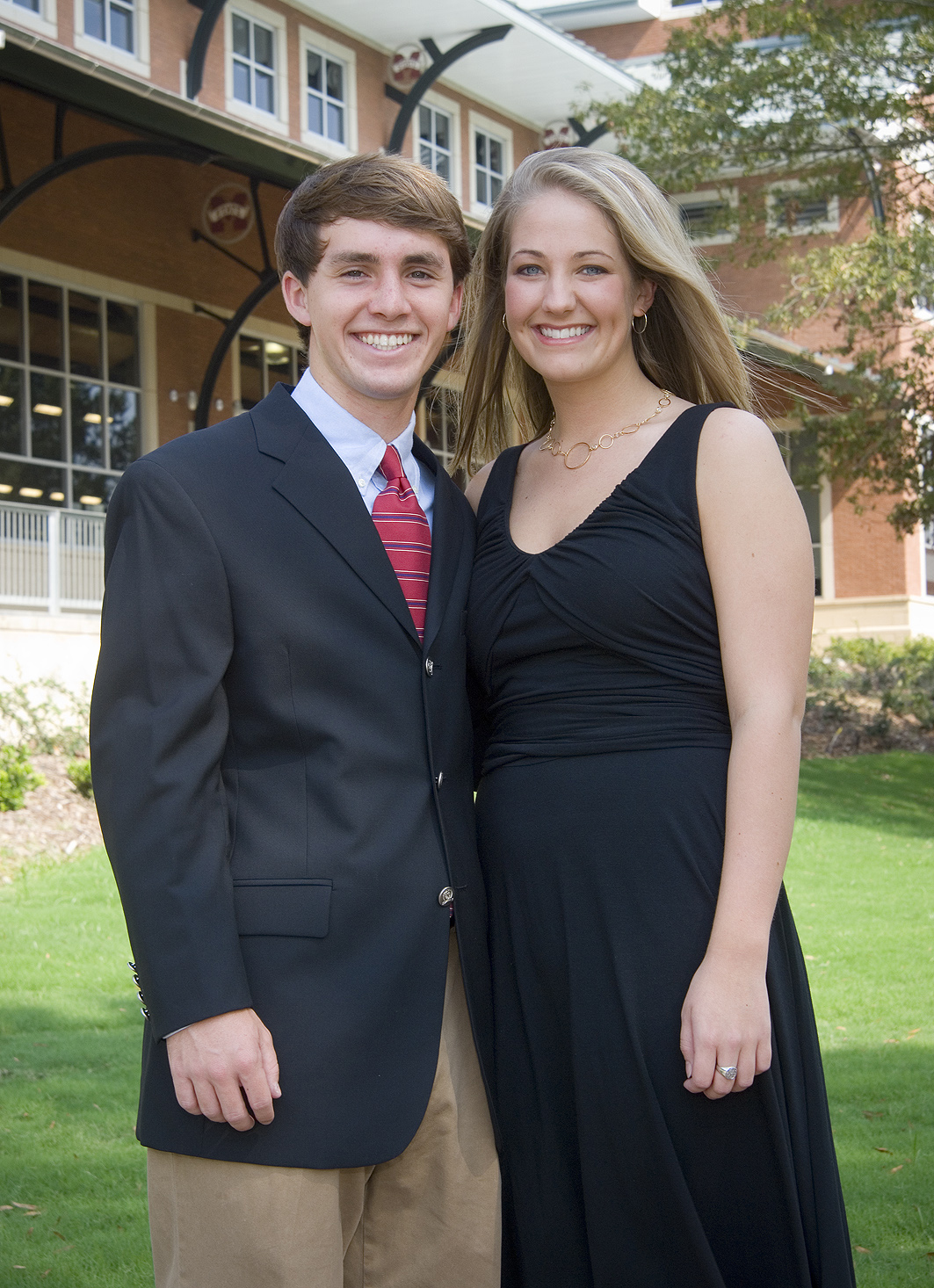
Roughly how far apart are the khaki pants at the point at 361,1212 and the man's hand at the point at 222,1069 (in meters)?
0.12

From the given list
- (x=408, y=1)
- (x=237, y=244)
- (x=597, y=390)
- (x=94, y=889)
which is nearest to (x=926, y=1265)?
(x=597, y=390)

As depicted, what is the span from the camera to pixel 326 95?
19516 mm

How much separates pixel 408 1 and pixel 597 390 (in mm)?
18290

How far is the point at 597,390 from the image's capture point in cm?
284

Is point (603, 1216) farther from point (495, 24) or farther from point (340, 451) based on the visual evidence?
point (495, 24)

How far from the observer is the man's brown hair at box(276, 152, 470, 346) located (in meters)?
2.48

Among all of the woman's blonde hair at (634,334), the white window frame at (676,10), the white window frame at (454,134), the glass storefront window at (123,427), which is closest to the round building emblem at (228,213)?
the glass storefront window at (123,427)

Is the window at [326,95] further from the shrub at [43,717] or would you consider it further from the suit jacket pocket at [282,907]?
the suit jacket pocket at [282,907]

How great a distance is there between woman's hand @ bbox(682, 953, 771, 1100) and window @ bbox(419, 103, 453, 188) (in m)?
20.0

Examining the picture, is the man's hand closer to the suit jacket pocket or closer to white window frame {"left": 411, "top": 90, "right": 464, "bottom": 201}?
the suit jacket pocket

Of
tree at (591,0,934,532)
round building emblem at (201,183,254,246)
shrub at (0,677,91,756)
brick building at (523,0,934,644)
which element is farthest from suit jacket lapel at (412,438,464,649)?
brick building at (523,0,934,644)

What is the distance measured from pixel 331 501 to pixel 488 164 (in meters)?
21.7

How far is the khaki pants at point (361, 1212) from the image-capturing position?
213 centimetres

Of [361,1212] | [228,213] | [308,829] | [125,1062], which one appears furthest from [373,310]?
[228,213]
